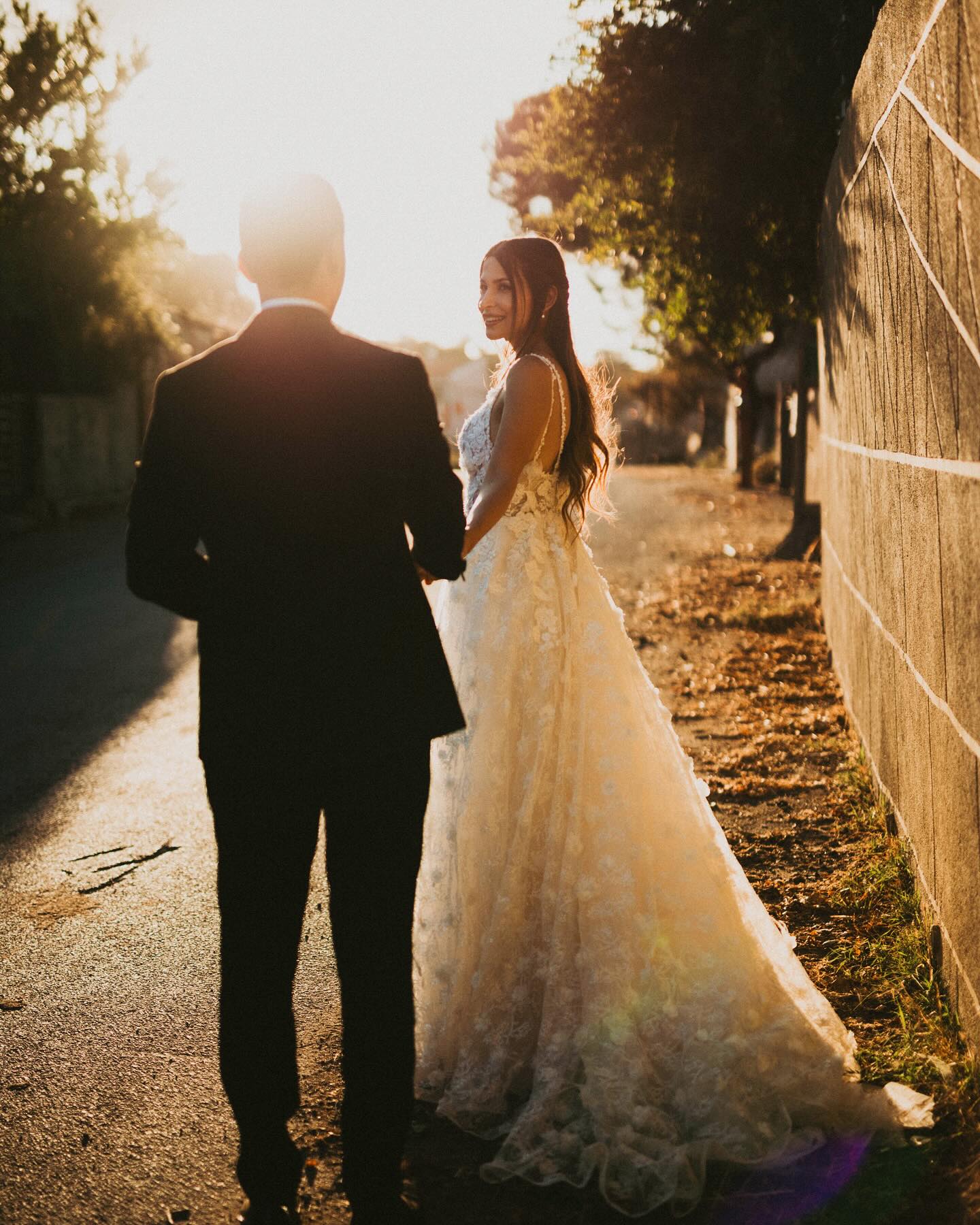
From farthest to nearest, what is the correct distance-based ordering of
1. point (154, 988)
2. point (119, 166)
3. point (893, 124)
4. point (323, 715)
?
point (119, 166) < point (893, 124) < point (154, 988) < point (323, 715)

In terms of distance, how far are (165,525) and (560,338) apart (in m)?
1.62

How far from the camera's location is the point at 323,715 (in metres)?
2.54

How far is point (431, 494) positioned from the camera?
8.25ft

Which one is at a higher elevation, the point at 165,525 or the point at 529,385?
the point at 529,385

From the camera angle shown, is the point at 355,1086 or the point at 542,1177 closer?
the point at 355,1086

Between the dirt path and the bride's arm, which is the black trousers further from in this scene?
the bride's arm

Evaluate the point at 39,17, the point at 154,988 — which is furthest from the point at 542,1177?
the point at 39,17

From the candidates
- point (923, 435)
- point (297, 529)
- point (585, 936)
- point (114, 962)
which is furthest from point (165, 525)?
point (923, 435)

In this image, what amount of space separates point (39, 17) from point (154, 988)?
23230 mm

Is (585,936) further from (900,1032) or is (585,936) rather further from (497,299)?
(497,299)

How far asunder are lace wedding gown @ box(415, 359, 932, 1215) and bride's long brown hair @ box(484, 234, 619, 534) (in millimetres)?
67

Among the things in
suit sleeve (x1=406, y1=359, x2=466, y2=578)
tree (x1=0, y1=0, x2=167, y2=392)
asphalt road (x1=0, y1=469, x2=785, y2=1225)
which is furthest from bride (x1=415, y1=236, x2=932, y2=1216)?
tree (x1=0, y1=0, x2=167, y2=392)

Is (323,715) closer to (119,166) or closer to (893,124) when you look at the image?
(893,124)

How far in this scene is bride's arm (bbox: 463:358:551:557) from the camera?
11.6 feet
